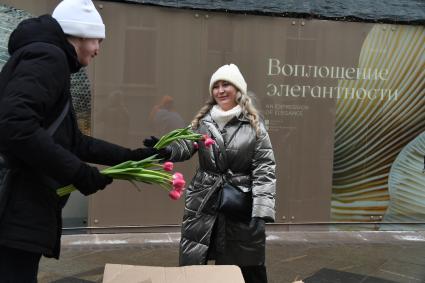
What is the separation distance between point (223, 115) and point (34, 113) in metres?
1.74

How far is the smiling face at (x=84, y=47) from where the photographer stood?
2.11 meters

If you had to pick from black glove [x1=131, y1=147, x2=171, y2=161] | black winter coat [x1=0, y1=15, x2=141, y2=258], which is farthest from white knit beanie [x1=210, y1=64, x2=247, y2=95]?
black winter coat [x1=0, y1=15, x2=141, y2=258]

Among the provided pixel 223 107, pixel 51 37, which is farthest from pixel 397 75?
pixel 51 37

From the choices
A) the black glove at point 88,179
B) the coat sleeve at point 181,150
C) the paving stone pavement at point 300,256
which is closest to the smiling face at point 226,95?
the coat sleeve at point 181,150

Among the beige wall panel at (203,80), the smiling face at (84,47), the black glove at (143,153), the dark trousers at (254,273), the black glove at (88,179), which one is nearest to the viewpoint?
the black glove at (88,179)

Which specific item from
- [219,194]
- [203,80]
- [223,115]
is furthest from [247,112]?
[203,80]

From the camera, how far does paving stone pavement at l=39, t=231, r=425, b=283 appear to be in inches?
195

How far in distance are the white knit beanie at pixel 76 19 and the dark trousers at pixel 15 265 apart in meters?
0.89

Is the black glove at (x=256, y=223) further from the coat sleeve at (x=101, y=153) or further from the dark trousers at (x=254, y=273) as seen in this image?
the coat sleeve at (x=101, y=153)

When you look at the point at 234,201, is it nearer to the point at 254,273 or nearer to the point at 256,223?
the point at 256,223

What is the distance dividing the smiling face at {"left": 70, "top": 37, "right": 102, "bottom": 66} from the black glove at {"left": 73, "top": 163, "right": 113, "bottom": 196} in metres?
0.52

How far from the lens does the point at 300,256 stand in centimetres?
569

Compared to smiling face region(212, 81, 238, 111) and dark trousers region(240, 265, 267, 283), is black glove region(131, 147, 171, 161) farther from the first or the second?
dark trousers region(240, 265, 267, 283)

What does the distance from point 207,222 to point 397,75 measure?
457 cm
